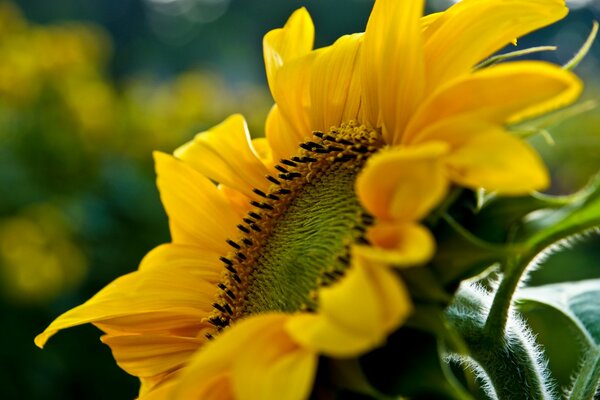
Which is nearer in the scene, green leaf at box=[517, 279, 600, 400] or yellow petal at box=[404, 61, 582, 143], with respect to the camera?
yellow petal at box=[404, 61, 582, 143]

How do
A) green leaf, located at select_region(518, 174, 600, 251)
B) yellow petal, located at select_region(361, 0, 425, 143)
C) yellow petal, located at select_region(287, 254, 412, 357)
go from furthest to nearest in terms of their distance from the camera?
yellow petal, located at select_region(361, 0, 425, 143) → green leaf, located at select_region(518, 174, 600, 251) → yellow petal, located at select_region(287, 254, 412, 357)

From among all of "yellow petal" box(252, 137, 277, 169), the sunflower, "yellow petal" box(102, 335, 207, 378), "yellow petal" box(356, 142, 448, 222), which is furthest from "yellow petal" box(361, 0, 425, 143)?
"yellow petal" box(102, 335, 207, 378)

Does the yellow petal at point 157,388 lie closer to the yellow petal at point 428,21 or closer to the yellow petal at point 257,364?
the yellow petal at point 257,364

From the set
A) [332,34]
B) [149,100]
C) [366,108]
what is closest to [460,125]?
[366,108]

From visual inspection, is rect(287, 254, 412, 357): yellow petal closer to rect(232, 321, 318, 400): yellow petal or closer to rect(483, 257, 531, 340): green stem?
rect(232, 321, 318, 400): yellow petal

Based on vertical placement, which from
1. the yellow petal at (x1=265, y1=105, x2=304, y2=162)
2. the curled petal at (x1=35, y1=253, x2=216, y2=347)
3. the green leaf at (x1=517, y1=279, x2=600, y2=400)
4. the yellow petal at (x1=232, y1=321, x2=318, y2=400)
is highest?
the yellow petal at (x1=265, y1=105, x2=304, y2=162)

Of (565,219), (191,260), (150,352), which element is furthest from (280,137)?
(565,219)

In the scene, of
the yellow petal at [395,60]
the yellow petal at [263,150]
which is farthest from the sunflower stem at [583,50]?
the yellow petal at [263,150]
